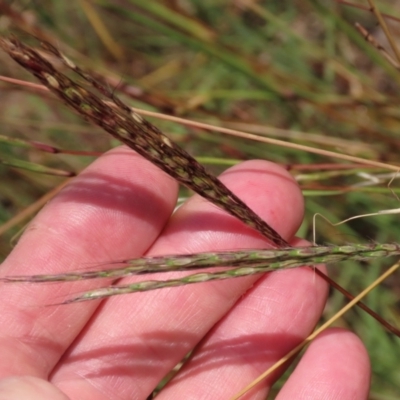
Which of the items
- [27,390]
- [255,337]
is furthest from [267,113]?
[27,390]

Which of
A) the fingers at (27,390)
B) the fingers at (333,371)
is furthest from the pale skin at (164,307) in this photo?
the fingers at (27,390)

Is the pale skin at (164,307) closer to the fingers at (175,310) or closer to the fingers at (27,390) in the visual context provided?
the fingers at (175,310)

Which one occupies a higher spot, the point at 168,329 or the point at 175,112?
the point at 175,112

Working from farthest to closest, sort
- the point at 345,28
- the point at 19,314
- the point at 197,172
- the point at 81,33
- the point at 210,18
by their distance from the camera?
the point at 81,33
the point at 210,18
the point at 345,28
the point at 19,314
the point at 197,172

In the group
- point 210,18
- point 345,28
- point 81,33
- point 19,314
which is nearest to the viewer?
point 19,314

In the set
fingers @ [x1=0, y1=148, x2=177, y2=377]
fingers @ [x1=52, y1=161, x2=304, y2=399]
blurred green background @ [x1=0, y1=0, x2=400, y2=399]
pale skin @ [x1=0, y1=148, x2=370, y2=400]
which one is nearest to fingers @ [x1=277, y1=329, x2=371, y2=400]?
pale skin @ [x1=0, y1=148, x2=370, y2=400]

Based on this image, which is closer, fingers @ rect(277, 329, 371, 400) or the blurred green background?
fingers @ rect(277, 329, 371, 400)

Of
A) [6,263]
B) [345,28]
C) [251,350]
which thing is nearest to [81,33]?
[345,28]

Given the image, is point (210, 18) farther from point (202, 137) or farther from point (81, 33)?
point (81, 33)

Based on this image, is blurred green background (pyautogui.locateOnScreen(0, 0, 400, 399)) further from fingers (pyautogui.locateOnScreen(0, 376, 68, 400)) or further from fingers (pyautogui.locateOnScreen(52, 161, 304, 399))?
fingers (pyautogui.locateOnScreen(0, 376, 68, 400))
